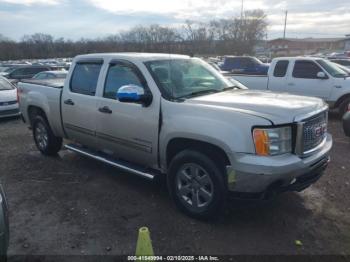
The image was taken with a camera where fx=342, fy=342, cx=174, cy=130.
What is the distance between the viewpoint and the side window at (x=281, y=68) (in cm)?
1049

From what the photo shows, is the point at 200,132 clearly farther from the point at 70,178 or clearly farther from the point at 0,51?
the point at 0,51

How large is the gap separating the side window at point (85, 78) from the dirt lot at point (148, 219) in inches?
53.7

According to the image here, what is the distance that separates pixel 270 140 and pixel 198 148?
0.84m

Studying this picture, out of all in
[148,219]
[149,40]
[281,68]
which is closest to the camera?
[148,219]

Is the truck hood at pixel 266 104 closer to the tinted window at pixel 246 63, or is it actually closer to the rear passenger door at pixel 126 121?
the rear passenger door at pixel 126 121

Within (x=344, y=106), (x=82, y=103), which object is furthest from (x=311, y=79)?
(x=82, y=103)

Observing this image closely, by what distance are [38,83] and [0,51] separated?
2399 inches

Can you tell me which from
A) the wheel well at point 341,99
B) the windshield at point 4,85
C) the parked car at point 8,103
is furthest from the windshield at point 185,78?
the windshield at point 4,85

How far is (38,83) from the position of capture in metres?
6.43

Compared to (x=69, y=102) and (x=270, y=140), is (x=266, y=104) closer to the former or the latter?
(x=270, y=140)

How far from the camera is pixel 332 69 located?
9961 millimetres

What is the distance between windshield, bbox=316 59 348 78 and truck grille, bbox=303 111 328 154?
655 cm

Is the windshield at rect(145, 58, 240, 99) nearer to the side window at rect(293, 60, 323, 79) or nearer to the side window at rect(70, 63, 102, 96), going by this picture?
the side window at rect(70, 63, 102, 96)

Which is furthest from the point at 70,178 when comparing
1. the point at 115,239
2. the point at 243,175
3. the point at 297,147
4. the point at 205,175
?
the point at 297,147
